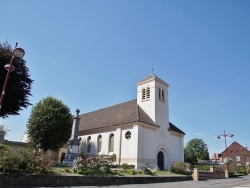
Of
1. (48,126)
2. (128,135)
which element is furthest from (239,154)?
(48,126)

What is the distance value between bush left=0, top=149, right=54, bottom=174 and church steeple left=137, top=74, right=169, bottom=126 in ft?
64.6

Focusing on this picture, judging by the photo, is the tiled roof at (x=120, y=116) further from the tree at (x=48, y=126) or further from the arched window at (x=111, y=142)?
the tree at (x=48, y=126)

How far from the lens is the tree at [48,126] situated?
3002 cm

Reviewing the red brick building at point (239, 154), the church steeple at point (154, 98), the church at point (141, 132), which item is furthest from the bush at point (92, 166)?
the red brick building at point (239, 154)

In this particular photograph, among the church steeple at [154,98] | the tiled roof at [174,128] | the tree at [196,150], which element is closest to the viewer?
the church steeple at [154,98]

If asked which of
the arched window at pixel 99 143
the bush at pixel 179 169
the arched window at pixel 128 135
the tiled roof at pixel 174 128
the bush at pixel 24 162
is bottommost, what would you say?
the bush at pixel 179 169

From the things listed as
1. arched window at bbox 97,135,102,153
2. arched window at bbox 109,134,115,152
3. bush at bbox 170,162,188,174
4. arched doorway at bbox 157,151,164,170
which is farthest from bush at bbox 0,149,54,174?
arched doorway at bbox 157,151,164,170

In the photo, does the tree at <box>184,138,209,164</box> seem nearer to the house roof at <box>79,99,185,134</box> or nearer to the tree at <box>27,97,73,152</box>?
the house roof at <box>79,99,185,134</box>

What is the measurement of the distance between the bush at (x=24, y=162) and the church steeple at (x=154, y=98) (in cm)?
1968

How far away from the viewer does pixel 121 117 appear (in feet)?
106

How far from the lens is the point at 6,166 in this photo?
11.9m

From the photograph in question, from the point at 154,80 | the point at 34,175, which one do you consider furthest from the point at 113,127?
the point at 34,175

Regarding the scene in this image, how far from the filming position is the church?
28094 millimetres

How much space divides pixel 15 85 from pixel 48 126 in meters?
10.1
